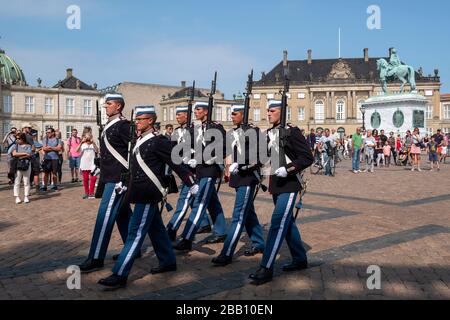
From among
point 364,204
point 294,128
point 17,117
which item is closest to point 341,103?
point 17,117

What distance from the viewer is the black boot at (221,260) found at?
18.6 ft

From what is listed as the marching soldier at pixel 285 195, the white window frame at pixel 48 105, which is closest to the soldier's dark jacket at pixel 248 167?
the marching soldier at pixel 285 195

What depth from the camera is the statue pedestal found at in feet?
95.0

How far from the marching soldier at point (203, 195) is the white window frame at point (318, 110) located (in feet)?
258

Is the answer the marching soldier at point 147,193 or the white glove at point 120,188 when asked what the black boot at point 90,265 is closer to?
the marching soldier at point 147,193

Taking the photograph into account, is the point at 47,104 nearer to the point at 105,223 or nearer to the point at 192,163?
the point at 192,163

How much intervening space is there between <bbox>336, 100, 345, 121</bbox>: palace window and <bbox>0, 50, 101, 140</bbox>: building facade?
131 ft

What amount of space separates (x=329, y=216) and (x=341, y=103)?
77.4m

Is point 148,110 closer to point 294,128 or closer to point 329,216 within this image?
point 294,128

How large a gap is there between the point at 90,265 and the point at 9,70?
82.3 meters

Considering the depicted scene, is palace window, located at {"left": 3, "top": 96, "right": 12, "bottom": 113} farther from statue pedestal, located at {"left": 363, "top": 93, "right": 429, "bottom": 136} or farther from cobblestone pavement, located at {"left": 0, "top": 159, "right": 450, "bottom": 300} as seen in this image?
cobblestone pavement, located at {"left": 0, "top": 159, "right": 450, "bottom": 300}

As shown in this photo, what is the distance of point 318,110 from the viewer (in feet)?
277

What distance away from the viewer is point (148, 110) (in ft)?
17.8

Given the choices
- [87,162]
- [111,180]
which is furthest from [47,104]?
[111,180]
